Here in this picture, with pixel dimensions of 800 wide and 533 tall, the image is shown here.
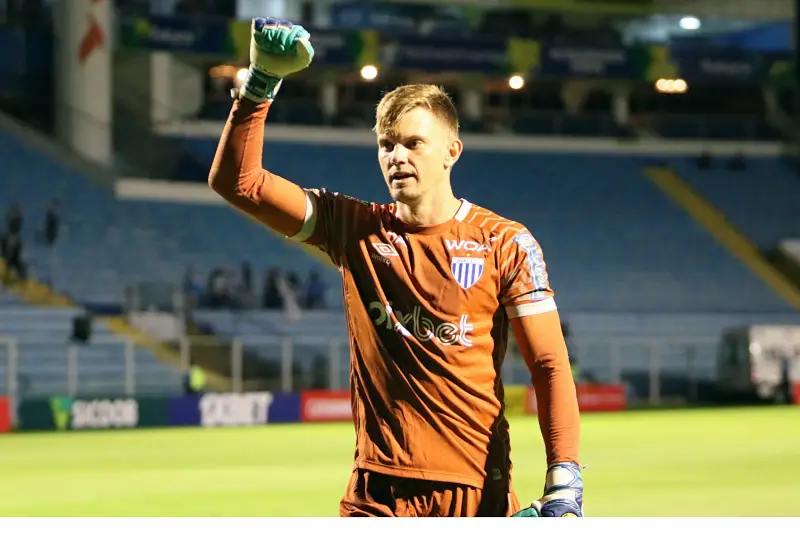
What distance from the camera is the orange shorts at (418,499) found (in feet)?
14.5

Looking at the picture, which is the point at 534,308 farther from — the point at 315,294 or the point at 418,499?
the point at 315,294

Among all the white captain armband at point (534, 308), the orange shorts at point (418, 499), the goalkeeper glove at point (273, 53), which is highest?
the goalkeeper glove at point (273, 53)

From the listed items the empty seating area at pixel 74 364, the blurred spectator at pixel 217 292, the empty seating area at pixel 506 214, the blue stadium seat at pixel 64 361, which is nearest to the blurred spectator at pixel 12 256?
the empty seating area at pixel 506 214

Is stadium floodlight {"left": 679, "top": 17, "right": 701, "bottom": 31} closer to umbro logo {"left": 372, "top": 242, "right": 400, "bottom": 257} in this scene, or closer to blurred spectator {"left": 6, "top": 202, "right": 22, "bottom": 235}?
blurred spectator {"left": 6, "top": 202, "right": 22, "bottom": 235}

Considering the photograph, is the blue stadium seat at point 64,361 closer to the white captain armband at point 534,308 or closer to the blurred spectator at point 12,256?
the blurred spectator at point 12,256

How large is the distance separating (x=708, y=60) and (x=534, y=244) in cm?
3758

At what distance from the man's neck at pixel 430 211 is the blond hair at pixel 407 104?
0.79 ft

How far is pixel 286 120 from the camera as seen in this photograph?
38.8m

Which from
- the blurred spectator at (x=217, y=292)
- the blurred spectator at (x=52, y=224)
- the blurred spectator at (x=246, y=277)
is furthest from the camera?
the blurred spectator at (x=52, y=224)

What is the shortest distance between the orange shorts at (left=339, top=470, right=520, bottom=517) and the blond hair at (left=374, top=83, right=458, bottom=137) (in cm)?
111

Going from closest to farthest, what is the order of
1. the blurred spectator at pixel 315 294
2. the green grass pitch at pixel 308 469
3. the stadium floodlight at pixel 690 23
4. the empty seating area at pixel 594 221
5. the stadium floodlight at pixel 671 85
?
the green grass pitch at pixel 308 469 < the blurred spectator at pixel 315 294 < the empty seating area at pixel 594 221 < the stadium floodlight at pixel 671 85 < the stadium floodlight at pixel 690 23

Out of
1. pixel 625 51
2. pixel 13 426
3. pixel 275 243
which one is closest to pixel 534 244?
pixel 13 426

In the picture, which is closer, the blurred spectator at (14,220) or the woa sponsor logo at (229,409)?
the woa sponsor logo at (229,409)

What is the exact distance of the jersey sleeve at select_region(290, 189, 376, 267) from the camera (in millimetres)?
4520
